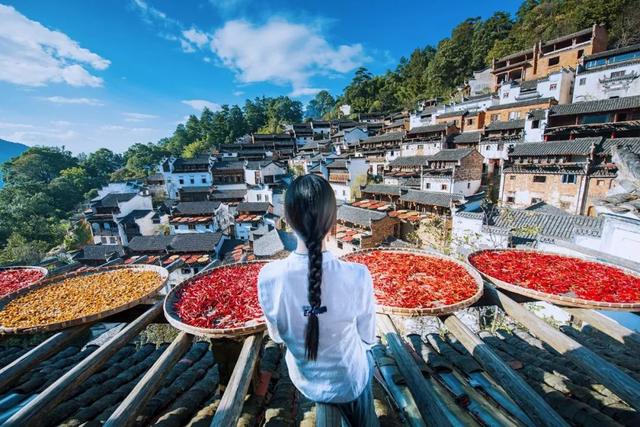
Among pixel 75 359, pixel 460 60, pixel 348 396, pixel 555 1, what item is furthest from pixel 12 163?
pixel 555 1

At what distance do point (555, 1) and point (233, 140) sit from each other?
208 feet

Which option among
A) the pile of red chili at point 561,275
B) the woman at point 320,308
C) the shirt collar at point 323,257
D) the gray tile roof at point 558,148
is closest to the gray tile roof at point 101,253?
the woman at point 320,308

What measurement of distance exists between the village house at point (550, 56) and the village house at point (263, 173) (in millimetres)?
32039

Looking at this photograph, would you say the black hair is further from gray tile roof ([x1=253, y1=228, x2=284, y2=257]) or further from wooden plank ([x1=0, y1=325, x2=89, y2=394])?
gray tile roof ([x1=253, y1=228, x2=284, y2=257])

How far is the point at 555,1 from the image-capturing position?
1543 inches

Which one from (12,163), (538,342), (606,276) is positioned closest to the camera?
(606,276)

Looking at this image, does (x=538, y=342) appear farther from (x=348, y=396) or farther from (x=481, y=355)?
(x=348, y=396)

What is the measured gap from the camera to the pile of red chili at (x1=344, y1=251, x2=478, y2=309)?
132 inches

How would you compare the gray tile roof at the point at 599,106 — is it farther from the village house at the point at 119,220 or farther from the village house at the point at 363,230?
the village house at the point at 119,220

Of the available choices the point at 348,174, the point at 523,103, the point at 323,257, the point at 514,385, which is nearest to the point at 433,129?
the point at 523,103

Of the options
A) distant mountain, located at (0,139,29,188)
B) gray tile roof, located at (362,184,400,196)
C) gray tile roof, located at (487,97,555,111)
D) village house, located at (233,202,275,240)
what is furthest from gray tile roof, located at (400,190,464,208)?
distant mountain, located at (0,139,29,188)

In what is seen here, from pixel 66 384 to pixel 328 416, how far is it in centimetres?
226

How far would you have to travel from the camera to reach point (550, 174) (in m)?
21.3

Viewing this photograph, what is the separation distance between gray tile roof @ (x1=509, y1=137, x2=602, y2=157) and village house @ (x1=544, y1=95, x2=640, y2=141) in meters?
2.90
